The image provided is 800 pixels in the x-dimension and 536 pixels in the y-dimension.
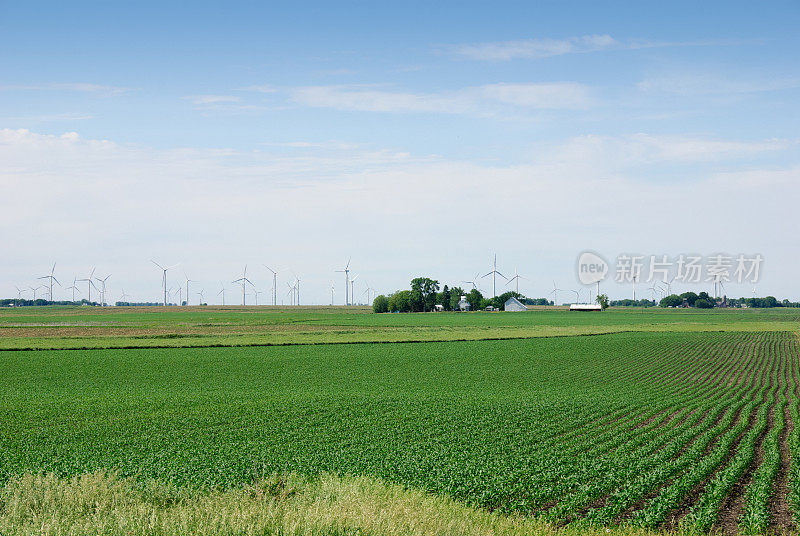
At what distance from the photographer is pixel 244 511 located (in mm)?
13484

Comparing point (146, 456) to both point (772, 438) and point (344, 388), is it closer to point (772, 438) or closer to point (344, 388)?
point (344, 388)

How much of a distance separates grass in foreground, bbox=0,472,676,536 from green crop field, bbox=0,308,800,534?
21 cm

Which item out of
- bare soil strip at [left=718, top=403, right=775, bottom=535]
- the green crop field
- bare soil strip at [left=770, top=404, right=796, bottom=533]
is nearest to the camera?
bare soil strip at [left=770, top=404, right=796, bottom=533]

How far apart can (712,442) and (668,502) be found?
9.87 metres

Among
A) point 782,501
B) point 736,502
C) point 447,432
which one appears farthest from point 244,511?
point 447,432

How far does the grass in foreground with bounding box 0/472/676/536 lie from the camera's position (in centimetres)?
1253

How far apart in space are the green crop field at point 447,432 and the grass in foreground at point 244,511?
0.21 metres

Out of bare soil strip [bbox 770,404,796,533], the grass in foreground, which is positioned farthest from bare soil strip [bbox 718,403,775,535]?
the grass in foreground

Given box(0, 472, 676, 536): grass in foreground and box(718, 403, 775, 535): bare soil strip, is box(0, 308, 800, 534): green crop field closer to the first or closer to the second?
box(718, 403, 775, 535): bare soil strip

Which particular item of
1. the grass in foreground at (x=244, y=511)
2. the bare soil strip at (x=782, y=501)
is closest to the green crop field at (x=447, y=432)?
the bare soil strip at (x=782, y=501)

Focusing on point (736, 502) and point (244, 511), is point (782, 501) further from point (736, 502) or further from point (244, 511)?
point (244, 511)

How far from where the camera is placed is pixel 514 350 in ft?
233

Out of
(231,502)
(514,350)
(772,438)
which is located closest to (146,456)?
(231,502)

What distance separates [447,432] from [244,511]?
48.2ft
